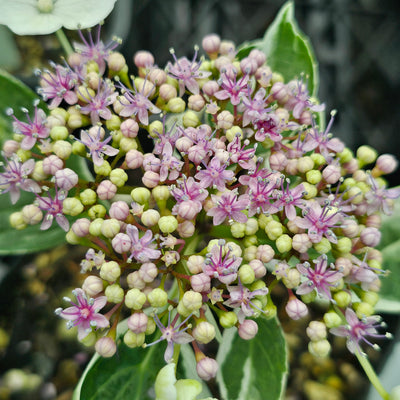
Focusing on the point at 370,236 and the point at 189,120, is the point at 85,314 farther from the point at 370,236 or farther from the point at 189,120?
the point at 370,236

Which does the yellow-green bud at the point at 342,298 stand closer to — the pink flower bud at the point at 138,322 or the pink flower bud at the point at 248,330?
the pink flower bud at the point at 248,330

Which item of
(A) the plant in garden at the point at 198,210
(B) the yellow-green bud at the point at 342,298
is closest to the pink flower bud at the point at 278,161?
(A) the plant in garden at the point at 198,210

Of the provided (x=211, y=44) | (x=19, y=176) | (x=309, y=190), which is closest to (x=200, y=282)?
(x=309, y=190)

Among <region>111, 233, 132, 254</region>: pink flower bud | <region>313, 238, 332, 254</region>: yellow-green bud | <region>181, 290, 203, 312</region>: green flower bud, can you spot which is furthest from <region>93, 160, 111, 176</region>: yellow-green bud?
<region>313, 238, 332, 254</region>: yellow-green bud

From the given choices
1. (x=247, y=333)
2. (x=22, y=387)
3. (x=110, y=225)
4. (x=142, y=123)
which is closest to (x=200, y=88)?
(x=142, y=123)

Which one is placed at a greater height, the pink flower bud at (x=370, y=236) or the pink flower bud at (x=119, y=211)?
the pink flower bud at (x=370, y=236)

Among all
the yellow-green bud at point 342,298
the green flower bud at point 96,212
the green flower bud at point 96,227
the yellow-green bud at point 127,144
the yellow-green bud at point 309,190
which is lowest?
the green flower bud at point 96,227
